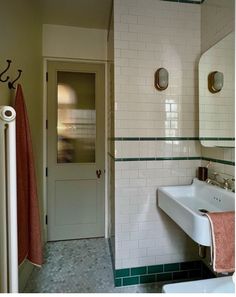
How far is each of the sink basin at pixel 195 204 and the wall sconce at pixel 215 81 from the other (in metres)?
0.82

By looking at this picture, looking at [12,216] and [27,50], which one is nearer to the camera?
[12,216]

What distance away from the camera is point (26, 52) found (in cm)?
195

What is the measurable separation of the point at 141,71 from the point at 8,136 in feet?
4.42

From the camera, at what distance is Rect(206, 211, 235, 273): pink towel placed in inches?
48.0

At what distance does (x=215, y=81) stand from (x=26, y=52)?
5.56 ft

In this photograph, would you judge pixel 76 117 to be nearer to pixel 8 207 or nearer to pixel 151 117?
pixel 151 117

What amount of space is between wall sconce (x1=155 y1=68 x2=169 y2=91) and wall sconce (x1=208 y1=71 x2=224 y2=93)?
37 cm

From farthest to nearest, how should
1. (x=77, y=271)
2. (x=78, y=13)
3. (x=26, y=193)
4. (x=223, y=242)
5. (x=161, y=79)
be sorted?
(x=78, y=13)
(x=77, y=271)
(x=161, y=79)
(x=26, y=193)
(x=223, y=242)

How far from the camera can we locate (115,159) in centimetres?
196

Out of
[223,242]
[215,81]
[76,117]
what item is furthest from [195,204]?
[76,117]

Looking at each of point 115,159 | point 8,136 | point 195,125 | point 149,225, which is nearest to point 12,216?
point 8,136

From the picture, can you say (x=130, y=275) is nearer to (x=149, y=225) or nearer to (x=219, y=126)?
(x=149, y=225)

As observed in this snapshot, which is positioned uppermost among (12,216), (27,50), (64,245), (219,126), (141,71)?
(27,50)

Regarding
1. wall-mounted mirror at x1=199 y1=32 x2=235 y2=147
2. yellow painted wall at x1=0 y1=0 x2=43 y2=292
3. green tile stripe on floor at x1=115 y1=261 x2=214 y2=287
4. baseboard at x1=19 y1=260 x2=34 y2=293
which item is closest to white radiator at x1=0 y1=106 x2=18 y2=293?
yellow painted wall at x1=0 y1=0 x2=43 y2=292
